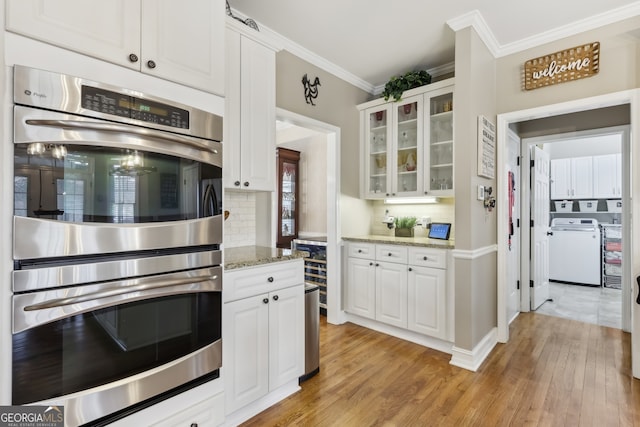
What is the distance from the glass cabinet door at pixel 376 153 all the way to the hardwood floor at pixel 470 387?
1.63 meters

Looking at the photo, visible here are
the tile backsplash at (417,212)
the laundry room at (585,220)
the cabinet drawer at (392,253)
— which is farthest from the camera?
the laundry room at (585,220)

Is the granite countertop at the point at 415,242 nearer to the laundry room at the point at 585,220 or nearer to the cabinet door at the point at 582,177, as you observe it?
the laundry room at the point at 585,220

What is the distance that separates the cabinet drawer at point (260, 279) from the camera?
173 centimetres

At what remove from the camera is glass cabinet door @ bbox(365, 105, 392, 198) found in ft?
11.7

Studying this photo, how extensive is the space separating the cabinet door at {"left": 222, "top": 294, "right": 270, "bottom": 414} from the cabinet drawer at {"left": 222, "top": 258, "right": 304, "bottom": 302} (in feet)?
0.15

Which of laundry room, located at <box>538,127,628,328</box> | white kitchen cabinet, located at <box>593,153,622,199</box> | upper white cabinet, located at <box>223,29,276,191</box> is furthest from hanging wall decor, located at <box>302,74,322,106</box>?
white kitchen cabinet, located at <box>593,153,622,199</box>

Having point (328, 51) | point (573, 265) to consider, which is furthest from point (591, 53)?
point (573, 265)

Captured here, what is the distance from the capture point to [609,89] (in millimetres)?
2418

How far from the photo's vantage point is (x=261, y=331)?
1889mm

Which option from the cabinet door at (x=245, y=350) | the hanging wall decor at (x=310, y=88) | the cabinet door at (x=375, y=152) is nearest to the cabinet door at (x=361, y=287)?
the cabinet door at (x=375, y=152)

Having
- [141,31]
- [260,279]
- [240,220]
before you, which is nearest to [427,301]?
[260,279]

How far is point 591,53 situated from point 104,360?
3.70 meters

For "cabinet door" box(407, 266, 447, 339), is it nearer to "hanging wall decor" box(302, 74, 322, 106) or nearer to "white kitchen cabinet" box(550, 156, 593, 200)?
"hanging wall decor" box(302, 74, 322, 106)

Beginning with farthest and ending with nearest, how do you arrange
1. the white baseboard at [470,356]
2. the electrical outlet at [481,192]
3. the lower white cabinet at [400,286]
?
1. the lower white cabinet at [400,286]
2. the electrical outlet at [481,192]
3. the white baseboard at [470,356]
